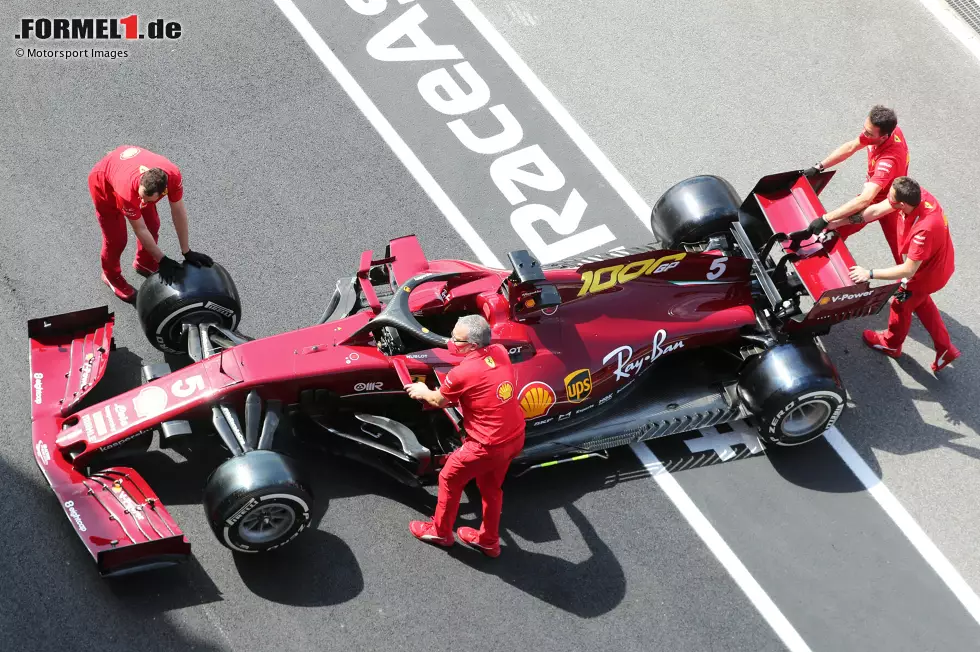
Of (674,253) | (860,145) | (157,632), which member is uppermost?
(860,145)

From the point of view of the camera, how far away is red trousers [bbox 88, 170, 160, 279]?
28.0 feet

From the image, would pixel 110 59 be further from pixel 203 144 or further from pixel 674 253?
pixel 674 253

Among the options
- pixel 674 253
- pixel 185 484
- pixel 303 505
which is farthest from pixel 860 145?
pixel 185 484

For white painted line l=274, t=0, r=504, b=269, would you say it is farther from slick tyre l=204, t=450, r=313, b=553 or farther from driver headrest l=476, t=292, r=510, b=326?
slick tyre l=204, t=450, r=313, b=553

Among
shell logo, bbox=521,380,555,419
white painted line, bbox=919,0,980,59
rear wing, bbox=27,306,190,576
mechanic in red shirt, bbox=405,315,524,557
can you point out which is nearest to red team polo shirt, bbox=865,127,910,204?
shell logo, bbox=521,380,555,419

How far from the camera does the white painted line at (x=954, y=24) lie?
12484 millimetres

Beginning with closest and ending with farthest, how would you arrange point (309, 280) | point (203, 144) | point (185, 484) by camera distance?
point (185, 484), point (309, 280), point (203, 144)

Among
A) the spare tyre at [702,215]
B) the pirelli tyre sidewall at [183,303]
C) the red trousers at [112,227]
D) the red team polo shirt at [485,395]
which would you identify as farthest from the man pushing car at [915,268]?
the red trousers at [112,227]

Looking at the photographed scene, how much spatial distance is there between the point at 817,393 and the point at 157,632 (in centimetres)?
498

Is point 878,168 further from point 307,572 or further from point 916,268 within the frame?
point 307,572

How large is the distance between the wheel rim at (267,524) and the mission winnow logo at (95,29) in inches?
237

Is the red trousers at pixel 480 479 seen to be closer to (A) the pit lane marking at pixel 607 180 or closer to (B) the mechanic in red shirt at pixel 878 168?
(A) the pit lane marking at pixel 607 180

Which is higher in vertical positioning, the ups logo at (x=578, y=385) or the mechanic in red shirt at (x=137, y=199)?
the mechanic in red shirt at (x=137, y=199)

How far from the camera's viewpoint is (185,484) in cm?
799
